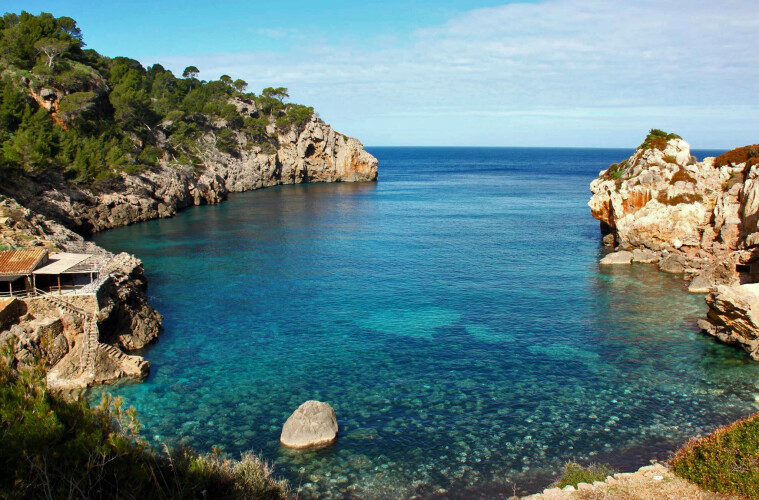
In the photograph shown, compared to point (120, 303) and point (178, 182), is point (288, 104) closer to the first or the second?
point (178, 182)

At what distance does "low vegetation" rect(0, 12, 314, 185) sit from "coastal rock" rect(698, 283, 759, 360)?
77961 millimetres

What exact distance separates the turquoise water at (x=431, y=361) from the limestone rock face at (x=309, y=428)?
671mm

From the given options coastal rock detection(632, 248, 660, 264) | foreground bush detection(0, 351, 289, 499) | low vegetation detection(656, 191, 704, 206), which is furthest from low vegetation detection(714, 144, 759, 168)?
foreground bush detection(0, 351, 289, 499)

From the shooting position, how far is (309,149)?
6078 inches

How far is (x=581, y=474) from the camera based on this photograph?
72.0 feet

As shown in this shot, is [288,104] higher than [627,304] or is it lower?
higher

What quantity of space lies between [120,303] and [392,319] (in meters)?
19.7

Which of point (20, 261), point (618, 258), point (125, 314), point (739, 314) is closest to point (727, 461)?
point (739, 314)

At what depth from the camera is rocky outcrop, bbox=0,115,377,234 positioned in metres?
74.7

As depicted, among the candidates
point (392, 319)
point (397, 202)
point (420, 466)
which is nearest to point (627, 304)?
point (392, 319)

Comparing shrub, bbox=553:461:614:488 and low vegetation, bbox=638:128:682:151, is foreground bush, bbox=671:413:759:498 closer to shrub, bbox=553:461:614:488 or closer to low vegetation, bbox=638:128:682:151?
shrub, bbox=553:461:614:488

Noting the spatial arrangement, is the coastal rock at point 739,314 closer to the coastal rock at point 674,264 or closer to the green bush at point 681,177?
the coastal rock at point 674,264

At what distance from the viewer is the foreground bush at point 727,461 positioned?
18422 mm

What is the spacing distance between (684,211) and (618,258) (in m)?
8.63
